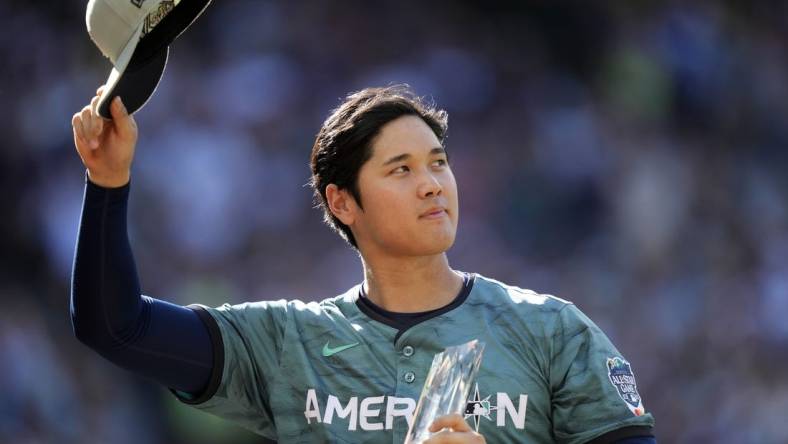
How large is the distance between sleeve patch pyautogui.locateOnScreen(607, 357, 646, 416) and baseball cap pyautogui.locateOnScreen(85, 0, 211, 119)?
1.20 m

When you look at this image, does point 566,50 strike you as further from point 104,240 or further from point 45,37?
point 104,240

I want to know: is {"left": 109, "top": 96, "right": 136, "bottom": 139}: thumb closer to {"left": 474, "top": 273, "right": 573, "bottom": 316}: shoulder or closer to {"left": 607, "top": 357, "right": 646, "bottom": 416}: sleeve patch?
{"left": 474, "top": 273, "right": 573, "bottom": 316}: shoulder

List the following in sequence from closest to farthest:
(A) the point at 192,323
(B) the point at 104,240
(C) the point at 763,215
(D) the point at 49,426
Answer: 1. (B) the point at 104,240
2. (A) the point at 192,323
3. (D) the point at 49,426
4. (C) the point at 763,215

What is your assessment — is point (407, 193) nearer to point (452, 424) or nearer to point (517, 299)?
point (517, 299)

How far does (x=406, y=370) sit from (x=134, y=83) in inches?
35.7

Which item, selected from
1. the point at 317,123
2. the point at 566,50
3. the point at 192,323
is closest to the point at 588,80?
the point at 566,50

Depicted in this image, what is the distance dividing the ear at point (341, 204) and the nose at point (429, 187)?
26 cm

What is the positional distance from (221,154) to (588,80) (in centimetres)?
279

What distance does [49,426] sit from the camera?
623 centimetres

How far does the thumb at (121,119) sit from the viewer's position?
259 centimetres

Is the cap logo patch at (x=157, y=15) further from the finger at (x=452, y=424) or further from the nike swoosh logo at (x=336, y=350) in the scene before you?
the finger at (x=452, y=424)

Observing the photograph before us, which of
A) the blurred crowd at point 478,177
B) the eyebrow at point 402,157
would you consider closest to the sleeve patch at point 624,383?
the eyebrow at point 402,157

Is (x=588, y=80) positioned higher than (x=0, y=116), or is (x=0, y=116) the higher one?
(x=588, y=80)

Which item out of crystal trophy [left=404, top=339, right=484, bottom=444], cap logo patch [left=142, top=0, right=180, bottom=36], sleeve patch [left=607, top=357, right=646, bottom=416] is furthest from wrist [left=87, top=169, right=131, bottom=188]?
sleeve patch [left=607, top=357, right=646, bottom=416]
